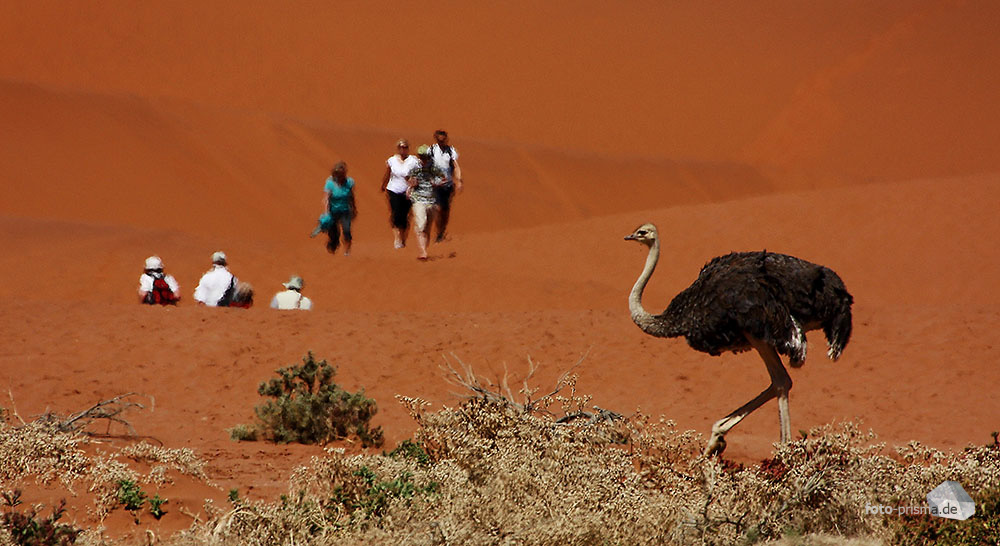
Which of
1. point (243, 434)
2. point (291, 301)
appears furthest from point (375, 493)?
point (291, 301)

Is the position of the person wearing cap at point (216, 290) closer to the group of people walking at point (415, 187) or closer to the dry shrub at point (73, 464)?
the group of people walking at point (415, 187)

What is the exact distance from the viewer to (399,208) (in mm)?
17109

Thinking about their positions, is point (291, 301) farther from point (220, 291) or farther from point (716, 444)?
point (716, 444)

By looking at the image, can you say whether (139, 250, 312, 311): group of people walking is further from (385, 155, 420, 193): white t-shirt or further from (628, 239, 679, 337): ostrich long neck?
(628, 239, 679, 337): ostrich long neck

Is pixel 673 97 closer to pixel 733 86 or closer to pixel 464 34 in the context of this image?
pixel 733 86

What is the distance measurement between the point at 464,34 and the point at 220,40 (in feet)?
31.6

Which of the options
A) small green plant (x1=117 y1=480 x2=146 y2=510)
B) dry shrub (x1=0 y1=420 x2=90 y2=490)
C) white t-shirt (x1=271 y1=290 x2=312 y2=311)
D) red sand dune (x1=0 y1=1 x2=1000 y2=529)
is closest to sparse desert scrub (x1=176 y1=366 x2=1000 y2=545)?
small green plant (x1=117 y1=480 x2=146 y2=510)

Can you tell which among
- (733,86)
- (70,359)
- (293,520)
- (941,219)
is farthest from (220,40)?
(293,520)

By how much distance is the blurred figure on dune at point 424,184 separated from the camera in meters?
16.2

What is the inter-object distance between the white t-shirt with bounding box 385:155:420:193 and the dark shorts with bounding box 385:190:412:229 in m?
0.11

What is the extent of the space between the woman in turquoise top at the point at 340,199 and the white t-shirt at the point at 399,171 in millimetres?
537

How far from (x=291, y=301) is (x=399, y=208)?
3.36 m

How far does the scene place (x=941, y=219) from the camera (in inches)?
874

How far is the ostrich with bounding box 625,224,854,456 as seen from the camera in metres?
8.57
